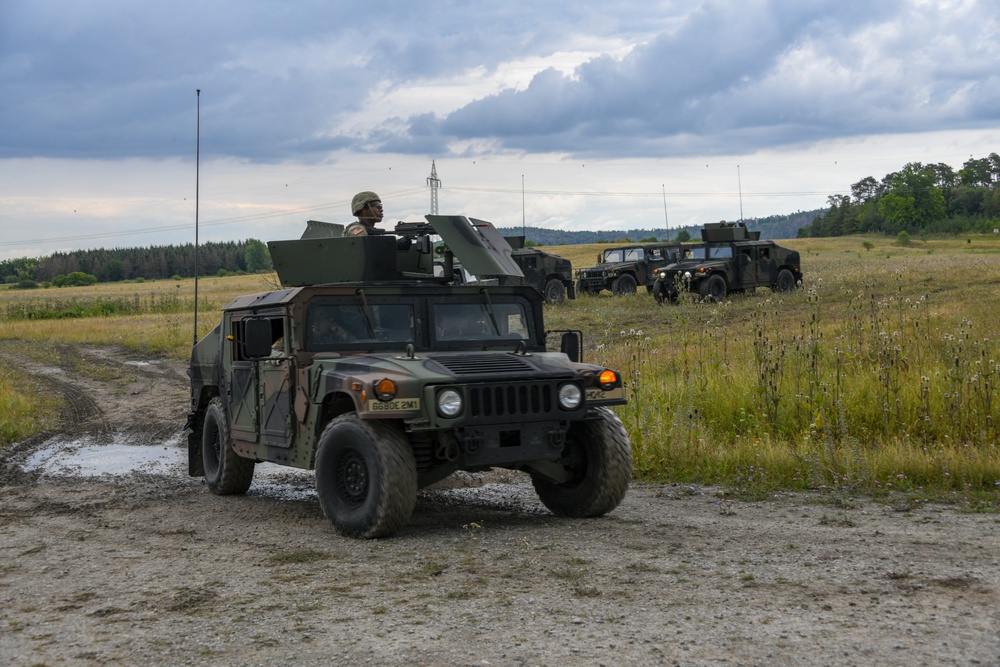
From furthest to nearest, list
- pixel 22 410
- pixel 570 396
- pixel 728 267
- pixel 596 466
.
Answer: pixel 728 267, pixel 22 410, pixel 596 466, pixel 570 396

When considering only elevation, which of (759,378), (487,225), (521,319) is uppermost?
(487,225)

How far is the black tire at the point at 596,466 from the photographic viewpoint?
7293 mm

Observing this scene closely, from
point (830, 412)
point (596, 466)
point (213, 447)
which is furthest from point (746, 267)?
point (596, 466)

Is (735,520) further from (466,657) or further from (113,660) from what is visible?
(113,660)

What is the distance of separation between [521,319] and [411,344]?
3.48 ft

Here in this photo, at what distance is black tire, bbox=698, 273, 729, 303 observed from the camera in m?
27.6

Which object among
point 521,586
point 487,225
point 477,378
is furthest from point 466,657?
point 487,225

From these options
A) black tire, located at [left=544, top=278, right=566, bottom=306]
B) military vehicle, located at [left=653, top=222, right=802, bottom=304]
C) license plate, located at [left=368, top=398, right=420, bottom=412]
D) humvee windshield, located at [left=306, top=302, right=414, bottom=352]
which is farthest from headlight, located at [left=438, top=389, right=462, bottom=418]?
black tire, located at [left=544, top=278, right=566, bottom=306]

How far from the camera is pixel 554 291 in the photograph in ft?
100

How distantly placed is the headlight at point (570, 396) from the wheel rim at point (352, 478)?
4.22ft

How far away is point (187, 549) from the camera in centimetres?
695

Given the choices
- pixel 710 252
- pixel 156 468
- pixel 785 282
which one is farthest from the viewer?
pixel 785 282

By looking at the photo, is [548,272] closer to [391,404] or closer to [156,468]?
[156,468]

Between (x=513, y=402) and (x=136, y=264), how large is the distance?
395ft
